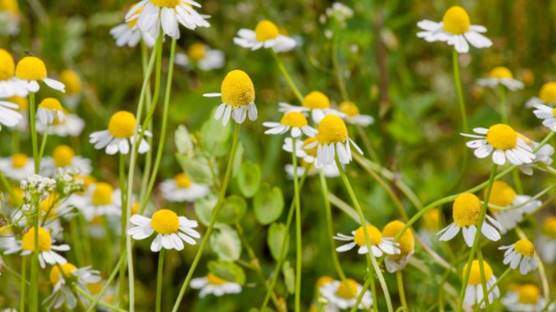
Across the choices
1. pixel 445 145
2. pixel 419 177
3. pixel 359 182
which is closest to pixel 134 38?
pixel 359 182

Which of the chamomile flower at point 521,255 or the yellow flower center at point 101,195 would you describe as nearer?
the chamomile flower at point 521,255

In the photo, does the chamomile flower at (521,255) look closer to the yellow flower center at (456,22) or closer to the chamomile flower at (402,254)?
the chamomile flower at (402,254)

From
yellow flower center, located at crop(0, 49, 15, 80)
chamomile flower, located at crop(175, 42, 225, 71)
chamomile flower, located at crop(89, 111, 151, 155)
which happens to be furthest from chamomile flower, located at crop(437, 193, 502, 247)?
chamomile flower, located at crop(175, 42, 225, 71)

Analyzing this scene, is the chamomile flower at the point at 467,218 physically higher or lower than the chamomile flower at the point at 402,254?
higher

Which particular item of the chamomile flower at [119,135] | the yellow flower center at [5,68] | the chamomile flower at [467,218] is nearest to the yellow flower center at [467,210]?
the chamomile flower at [467,218]

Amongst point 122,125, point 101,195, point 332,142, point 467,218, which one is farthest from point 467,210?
point 101,195

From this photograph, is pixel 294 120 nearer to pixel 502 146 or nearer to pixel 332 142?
pixel 332 142

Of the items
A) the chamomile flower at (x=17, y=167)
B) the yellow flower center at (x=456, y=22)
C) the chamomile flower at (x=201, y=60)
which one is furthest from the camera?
the chamomile flower at (x=201, y=60)
